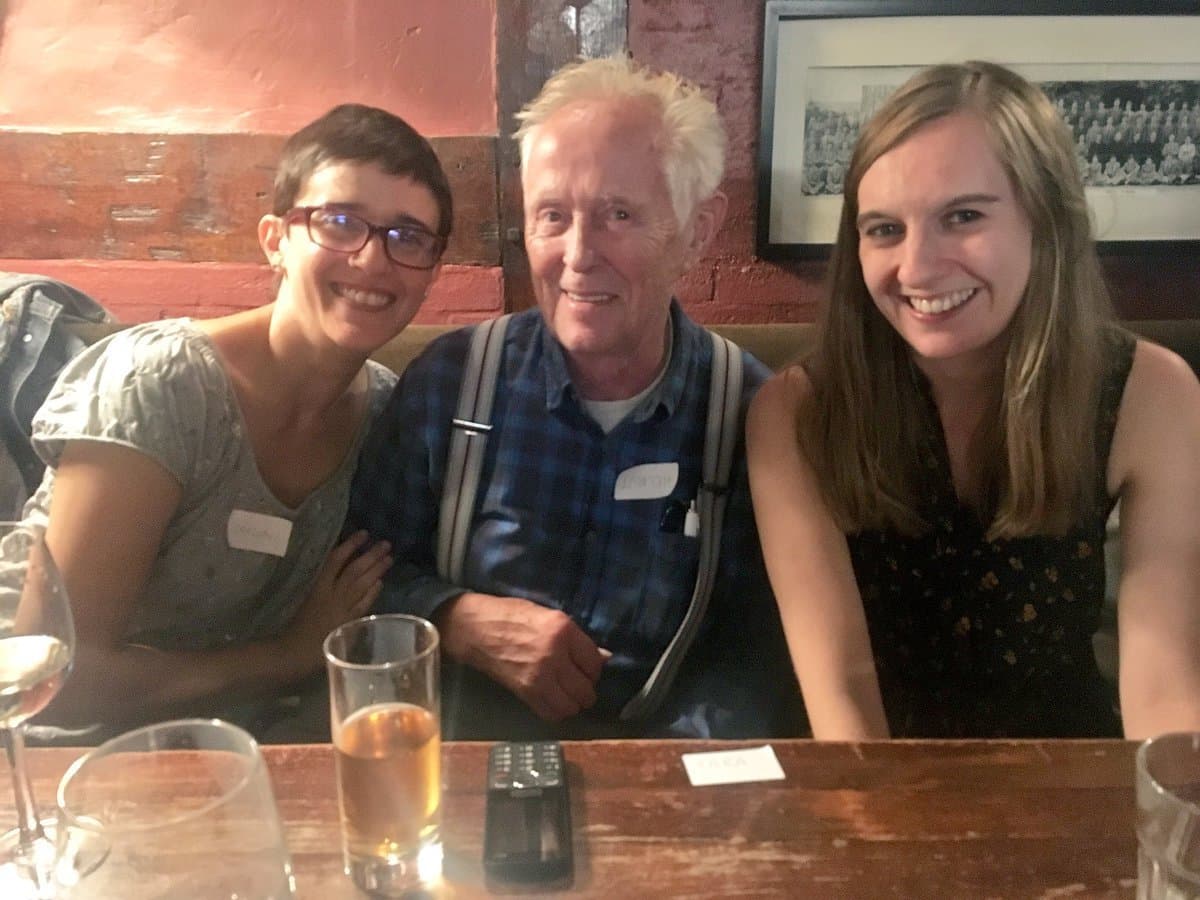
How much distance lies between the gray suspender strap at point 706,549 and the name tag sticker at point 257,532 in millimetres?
561

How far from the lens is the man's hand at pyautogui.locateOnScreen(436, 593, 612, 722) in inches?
57.1

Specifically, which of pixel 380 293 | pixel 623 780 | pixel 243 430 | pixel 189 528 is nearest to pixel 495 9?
pixel 380 293

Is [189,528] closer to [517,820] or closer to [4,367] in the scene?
[4,367]

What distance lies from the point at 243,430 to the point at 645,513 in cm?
59

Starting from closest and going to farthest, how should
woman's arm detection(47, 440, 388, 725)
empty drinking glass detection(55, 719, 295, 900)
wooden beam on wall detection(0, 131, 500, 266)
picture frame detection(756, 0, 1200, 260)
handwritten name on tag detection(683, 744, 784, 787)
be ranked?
empty drinking glass detection(55, 719, 295, 900)
handwritten name on tag detection(683, 744, 784, 787)
woman's arm detection(47, 440, 388, 725)
picture frame detection(756, 0, 1200, 260)
wooden beam on wall detection(0, 131, 500, 266)

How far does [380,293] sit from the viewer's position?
4.95 feet

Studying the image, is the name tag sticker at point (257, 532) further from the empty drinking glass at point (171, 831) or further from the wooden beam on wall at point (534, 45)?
the wooden beam on wall at point (534, 45)

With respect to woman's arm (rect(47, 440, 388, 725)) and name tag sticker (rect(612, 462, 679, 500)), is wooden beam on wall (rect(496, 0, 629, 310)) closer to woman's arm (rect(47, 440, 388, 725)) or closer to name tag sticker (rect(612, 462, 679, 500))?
name tag sticker (rect(612, 462, 679, 500))

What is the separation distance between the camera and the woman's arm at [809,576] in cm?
127

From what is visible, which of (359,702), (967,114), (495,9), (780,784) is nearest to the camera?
(359,702)

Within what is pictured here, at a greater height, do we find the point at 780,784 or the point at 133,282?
the point at 133,282

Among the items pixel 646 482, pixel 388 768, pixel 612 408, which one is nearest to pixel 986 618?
pixel 646 482

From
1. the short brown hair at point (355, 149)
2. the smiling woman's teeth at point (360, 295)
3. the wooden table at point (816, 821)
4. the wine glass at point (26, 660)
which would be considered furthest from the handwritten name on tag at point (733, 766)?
the short brown hair at point (355, 149)

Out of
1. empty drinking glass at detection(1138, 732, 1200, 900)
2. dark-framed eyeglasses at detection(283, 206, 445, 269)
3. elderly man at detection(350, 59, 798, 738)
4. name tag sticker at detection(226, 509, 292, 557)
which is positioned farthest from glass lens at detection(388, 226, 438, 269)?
empty drinking glass at detection(1138, 732, 1200, 900)
